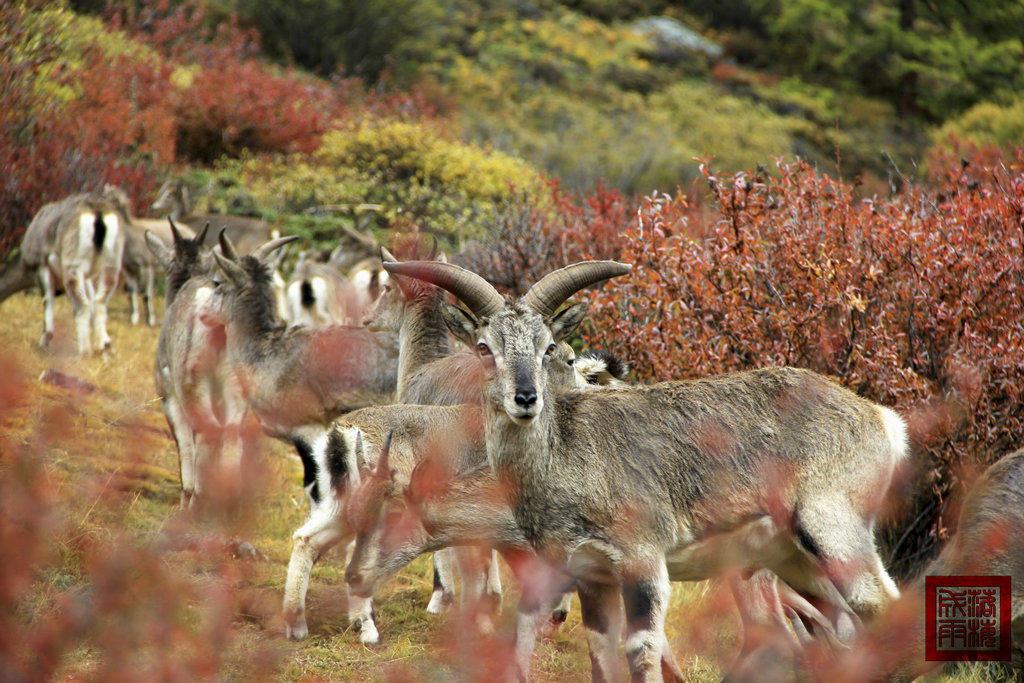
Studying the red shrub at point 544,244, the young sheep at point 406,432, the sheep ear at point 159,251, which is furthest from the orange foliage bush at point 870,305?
the sheep ear at point 159,251

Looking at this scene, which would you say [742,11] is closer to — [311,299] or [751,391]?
[311,299]

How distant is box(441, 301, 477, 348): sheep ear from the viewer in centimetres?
Result: 621

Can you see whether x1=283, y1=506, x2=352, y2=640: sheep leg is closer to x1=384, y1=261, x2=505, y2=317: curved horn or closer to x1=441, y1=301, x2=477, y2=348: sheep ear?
x1=441, y1=301, x2=477, y2=348: sheep ear

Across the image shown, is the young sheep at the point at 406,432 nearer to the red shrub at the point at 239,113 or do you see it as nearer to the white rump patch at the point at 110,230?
the white rump patch at the point at 110,230

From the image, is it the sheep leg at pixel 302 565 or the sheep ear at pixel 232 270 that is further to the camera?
the sheep ear at pixel 232 270

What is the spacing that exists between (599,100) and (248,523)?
1202 inches

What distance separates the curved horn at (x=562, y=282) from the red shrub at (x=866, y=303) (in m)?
1.92

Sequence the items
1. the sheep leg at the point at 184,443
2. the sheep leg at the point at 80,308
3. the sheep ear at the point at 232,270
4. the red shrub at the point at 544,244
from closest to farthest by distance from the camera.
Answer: the sheep leg at the point at 184,443, the sheep ear at the point at 232,270, the red shrub at the point at 544,244, the sheep leg at the point at 80,308

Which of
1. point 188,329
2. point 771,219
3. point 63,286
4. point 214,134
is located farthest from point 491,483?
point 214,134

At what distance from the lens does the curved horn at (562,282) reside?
19.9 feet

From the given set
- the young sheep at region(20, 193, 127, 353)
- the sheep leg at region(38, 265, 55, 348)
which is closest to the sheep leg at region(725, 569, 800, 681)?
the young sheep at region(20, 193, 127, 353)

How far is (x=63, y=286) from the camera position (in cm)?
1392

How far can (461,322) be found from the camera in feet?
20.5

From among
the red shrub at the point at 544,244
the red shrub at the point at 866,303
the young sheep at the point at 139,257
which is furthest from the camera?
the young sheep at the point at 139,257
